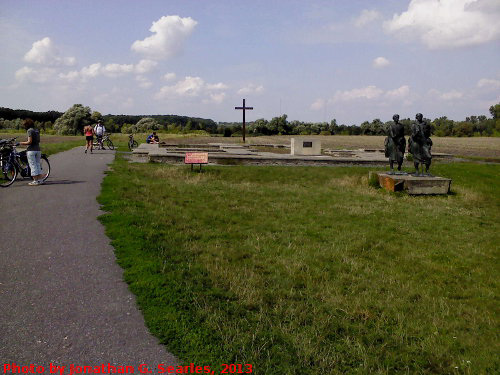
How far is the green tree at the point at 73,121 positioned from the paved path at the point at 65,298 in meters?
64.2

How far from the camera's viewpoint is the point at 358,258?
5547mm

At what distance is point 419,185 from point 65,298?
10.5m

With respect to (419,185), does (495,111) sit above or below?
above

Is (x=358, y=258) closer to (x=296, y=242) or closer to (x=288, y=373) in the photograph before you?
(x=296, y=242)

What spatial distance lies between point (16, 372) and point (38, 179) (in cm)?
819

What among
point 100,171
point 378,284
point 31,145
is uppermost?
point 31,145

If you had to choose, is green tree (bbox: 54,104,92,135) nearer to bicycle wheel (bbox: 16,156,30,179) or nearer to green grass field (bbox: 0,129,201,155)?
green grass field (bbox: 0,129,201,155)

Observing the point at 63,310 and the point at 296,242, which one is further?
the point at 296,242

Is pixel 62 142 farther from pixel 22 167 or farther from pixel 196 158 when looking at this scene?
pixel 22 167

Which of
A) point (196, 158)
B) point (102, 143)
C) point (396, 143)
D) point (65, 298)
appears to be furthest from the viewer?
point (102, 143)

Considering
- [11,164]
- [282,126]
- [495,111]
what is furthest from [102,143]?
[495,111]

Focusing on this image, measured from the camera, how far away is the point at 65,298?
3.74 m

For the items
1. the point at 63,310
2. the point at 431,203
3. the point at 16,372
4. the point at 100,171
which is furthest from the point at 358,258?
the point at 100,171

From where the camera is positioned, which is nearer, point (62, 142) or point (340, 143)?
point (62, 142)
